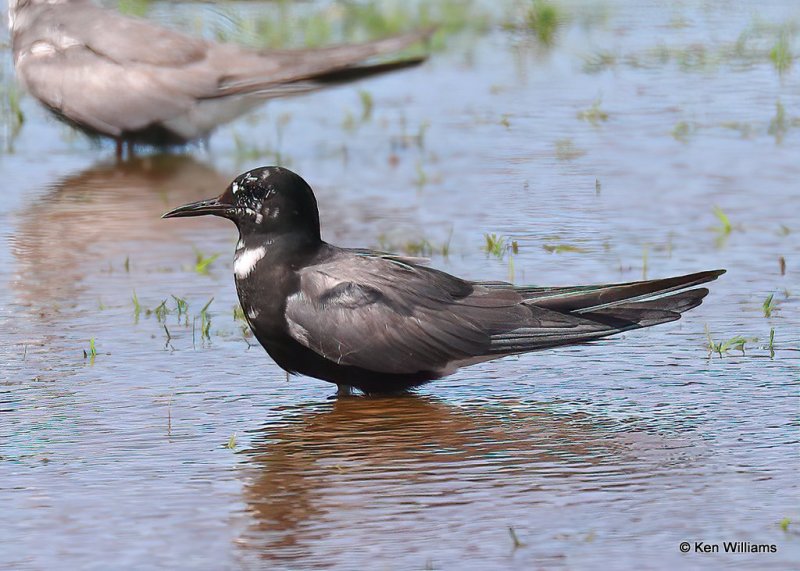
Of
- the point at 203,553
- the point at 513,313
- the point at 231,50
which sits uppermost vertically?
the point at 231,50

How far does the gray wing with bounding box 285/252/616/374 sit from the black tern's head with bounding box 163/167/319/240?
0.58ft

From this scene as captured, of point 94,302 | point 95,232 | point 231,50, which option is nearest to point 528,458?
point 94,302

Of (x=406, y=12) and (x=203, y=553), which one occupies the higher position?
(x=406, y=12)

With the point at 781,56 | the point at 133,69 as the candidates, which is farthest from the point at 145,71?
the point at 781,56

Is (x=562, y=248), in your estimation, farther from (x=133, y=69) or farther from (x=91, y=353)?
(x=133, y=69)

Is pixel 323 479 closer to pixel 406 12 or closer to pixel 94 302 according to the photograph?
pixel 94 302

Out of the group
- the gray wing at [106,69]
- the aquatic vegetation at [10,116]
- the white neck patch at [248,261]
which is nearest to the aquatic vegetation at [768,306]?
the white neck patch at [248,261]

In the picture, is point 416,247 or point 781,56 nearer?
point 416,247

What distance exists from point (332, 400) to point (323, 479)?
953 millimetres

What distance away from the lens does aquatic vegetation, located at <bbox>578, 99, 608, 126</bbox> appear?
32.4 feet

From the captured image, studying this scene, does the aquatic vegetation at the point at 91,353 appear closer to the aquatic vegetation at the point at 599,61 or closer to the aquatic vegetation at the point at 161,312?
the aquatic vegetation at the point at 161,312

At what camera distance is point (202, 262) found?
6.86m

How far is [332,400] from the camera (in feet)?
17.5

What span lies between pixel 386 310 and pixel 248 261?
48cm
